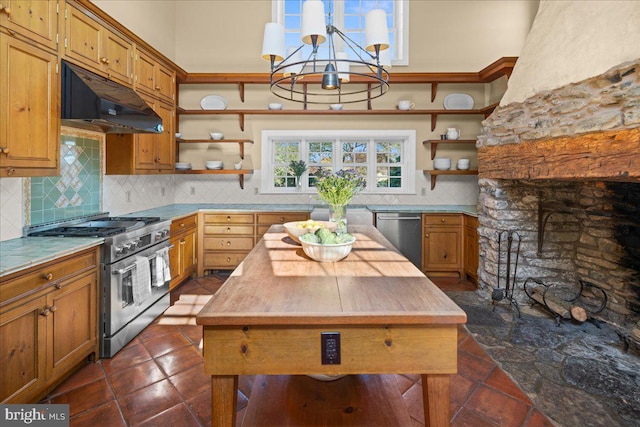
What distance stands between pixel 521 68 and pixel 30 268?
4187 mm

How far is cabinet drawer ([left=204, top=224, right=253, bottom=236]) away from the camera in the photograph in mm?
4586

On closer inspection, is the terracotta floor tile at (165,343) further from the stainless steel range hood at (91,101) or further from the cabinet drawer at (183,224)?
the stainless steel range hood at (91,101)

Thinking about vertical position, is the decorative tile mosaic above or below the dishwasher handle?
above

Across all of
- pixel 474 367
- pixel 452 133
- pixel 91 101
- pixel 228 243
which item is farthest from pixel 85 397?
pixel 452 133

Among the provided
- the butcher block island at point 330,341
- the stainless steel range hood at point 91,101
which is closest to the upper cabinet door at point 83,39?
the stainless steel range hood at point 91,101

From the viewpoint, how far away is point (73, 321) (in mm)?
2258

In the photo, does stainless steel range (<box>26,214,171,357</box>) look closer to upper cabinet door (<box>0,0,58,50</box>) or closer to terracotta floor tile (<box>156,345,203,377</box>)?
terracotta floor tile (<box>156,345,203,377</box>)

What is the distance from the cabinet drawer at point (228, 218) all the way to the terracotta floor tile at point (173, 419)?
2764mm

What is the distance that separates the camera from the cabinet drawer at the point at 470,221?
4.28 m

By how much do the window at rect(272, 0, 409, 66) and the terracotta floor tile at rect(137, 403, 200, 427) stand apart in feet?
15.3

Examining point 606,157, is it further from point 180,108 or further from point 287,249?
point 180,108

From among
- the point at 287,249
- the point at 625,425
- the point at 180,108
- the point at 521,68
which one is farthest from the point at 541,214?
the point at 180,108

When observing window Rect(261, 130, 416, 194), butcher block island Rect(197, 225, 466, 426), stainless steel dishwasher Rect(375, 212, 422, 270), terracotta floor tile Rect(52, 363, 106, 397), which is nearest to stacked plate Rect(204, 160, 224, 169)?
window Rect(261, 130, 416, 194)

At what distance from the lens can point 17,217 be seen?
8.16ft
